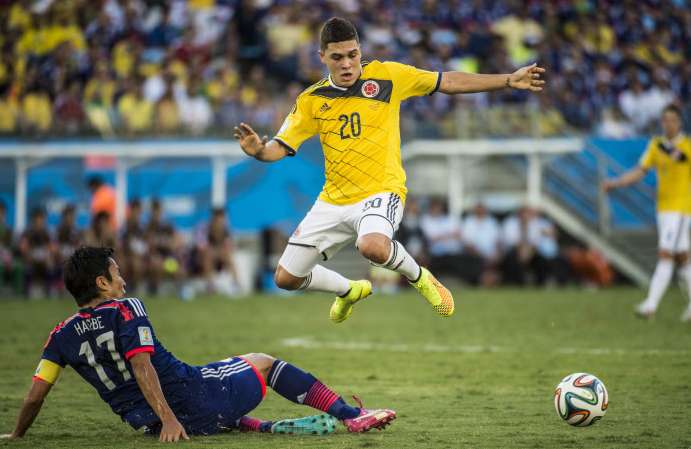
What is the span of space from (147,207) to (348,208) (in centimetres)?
1507

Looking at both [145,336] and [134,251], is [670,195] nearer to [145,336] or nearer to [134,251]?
[145,336]

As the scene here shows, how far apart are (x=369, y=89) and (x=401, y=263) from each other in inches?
54.2

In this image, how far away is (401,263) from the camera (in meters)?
8.78

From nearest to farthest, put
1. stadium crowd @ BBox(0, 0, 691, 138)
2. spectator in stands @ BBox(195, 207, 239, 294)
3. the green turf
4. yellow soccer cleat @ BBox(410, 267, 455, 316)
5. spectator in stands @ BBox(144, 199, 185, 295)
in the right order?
the green turf → yellow soccer cleat @ BBox(410, 267, 455, 316) → spectator in stands @ BBox(144, 199, 185, 295) → spectator in stands @ BBox(195, 207, 239, 294) → stadium crowd @ BBox(0, 0, 691, 138)

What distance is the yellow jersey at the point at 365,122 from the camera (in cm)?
891

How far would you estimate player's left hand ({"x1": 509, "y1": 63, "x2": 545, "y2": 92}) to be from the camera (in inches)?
330

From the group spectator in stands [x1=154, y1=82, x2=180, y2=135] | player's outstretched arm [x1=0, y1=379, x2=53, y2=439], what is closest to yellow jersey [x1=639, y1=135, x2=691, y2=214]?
player's outstretched arm [x1=0, y1=379, x2=53, y2=439]

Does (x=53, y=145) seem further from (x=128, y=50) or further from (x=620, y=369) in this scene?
(x=620, y=369)

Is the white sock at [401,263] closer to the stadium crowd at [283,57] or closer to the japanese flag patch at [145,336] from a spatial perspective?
the japanese flag patch at [145,336]

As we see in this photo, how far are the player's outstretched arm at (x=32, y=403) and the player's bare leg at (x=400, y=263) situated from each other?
8.61 ft

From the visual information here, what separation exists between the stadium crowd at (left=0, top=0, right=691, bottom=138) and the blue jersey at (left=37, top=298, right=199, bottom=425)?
15.4 meters

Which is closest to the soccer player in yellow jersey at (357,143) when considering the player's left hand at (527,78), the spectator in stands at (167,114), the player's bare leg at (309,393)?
the player's left hand at (527,78)

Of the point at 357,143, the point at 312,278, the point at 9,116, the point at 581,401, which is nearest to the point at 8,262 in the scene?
the point at 9,116

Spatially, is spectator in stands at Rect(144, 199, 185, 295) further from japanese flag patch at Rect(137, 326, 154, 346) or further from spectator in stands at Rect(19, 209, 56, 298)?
japanese flag patch at Rect(137, 326, 154, 346)
